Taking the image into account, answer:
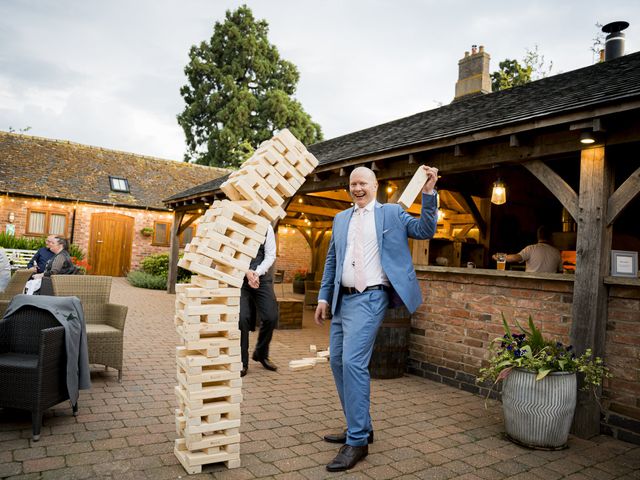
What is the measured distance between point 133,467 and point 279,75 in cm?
3186

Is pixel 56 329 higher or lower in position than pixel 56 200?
lower

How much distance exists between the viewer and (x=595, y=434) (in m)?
3.95

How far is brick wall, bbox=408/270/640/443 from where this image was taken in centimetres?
390

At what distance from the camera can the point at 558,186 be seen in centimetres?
446

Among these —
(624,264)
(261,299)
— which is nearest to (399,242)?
(624,264)

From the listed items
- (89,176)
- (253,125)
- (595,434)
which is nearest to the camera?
(595,434)

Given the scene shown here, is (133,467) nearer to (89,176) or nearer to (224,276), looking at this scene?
(224,276)

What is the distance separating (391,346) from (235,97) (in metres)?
26.7

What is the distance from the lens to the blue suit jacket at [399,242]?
10.0 feet

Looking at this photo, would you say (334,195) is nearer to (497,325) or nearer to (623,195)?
(497,325)

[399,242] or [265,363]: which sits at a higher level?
[399,242]

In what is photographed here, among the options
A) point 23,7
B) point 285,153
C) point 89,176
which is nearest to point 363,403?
point 285,153

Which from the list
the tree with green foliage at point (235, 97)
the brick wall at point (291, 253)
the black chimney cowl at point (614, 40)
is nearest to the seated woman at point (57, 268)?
the black chimney cowl at point (614, 40)

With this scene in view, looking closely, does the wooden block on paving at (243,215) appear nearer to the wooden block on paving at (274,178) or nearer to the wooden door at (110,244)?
A: the wooden block on paving at (274,178)
